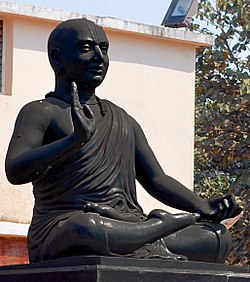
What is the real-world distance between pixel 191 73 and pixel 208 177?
6114 millimetres

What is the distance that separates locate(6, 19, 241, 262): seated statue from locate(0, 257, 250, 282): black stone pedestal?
10 centimetres

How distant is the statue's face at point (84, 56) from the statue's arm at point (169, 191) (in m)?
0.45

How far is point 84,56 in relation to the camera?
6.68 metres

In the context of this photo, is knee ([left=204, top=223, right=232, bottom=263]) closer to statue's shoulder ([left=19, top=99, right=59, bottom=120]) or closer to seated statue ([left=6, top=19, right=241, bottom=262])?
seated statue ([left=6, top=19, right=241, bottom=262])

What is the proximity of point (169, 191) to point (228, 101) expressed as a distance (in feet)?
34.2

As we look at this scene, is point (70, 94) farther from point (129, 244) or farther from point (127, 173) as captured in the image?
point (129, 244)

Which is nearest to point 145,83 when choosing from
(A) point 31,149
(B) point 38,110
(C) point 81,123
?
(B) point 38,110

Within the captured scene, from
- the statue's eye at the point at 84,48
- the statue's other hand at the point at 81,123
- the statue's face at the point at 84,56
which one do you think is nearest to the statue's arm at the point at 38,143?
the statue's other hand at the point at 81,123

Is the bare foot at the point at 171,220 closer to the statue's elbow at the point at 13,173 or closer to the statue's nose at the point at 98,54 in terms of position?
the statue's elbow at the point at 13,173

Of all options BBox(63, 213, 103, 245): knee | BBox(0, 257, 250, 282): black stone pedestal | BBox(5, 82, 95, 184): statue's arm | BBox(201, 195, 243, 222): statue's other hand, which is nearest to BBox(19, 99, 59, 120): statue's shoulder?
BBox(5, 82, 95, 184): statue's arm

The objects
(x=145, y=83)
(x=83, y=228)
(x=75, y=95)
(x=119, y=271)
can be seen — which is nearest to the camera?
(x=119, y=271)

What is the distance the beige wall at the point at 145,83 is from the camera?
46.5 ft

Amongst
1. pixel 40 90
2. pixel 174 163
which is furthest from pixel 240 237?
pixel 40 90

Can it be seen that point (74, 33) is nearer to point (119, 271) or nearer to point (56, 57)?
point (56, 57)
